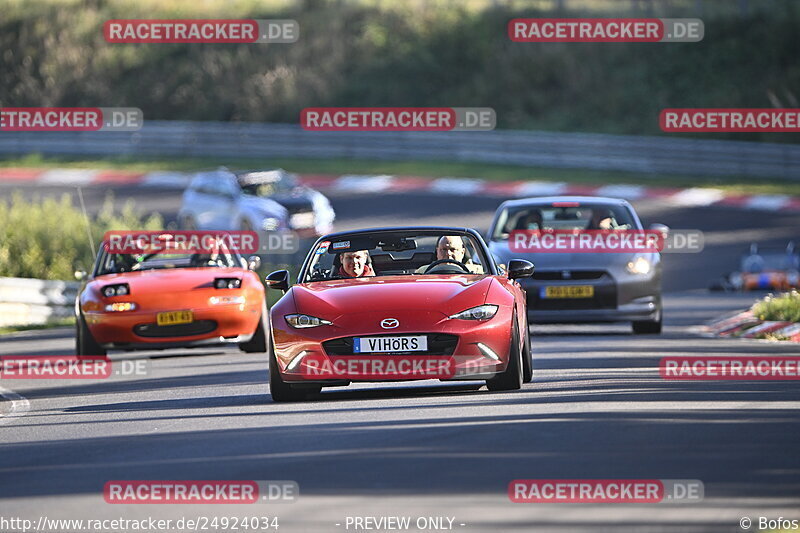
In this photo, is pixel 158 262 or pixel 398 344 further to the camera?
pixel 158 262

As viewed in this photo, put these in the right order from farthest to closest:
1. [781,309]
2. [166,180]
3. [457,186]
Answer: [166,180] < [457,186] < [781,309]

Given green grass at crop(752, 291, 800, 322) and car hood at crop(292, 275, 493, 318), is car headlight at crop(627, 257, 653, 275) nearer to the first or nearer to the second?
green grass at crop(752, 291, 800, 322)

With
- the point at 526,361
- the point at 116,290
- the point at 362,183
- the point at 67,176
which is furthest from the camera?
the point at 67,176

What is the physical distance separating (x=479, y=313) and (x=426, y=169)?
29632 millimetres

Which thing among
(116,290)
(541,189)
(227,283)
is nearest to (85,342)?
(116,290)

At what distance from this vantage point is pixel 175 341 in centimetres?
1622

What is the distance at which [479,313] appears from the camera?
450 inches

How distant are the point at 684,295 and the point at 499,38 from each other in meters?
25.1

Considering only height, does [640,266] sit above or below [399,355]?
above

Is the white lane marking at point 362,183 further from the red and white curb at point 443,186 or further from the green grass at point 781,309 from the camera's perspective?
the green grass at point 781,309

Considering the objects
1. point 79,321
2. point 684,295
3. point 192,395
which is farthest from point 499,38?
point 192,395

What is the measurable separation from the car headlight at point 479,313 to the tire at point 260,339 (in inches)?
215

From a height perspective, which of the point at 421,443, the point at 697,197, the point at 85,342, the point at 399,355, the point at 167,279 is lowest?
the point at 421,443

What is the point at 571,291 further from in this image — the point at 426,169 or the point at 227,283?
the point at 426,169
